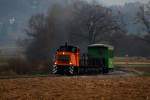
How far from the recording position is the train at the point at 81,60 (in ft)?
173

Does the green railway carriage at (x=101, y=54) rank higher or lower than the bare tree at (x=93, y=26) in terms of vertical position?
lower

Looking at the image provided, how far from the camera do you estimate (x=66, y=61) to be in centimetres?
5294

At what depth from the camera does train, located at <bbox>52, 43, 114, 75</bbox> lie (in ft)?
173

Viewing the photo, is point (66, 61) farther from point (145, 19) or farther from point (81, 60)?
point (145, 19)

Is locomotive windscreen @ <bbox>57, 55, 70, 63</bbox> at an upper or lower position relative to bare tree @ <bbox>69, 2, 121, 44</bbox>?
lower

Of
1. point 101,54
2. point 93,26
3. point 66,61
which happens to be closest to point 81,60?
point 66,61

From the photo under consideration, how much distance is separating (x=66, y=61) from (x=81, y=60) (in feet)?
10.4

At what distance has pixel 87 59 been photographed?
5791 cm

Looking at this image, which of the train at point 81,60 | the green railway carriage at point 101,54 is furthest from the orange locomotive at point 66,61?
the green railway carriage at point 101,54

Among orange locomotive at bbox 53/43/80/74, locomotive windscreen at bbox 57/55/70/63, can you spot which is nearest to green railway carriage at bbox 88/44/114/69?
orange locomotive at bbox 53/43/80/74

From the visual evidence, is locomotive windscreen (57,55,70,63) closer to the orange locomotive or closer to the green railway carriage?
the orange locomotive

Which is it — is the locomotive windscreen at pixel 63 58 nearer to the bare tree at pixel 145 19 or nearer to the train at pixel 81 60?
the train at pixel 81 60

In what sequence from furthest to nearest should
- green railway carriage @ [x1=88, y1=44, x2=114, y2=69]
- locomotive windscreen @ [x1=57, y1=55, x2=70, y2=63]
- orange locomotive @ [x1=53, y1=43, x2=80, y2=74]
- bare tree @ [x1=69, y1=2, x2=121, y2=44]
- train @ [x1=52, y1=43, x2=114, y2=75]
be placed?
bare tree @ [x1=69, y1=2, x2=121, y2=44]
green railway carriage @ [x1=88, y1=44, x2=114, y2=69]
locomotive windscreen @ [x1=57, y1=55, x2=70, y2=63]
train @ [x1=52, y1=43, x2=114, y2=75]
orange locomotive @ [x1=53, y1=43, x2=80, y2=74]

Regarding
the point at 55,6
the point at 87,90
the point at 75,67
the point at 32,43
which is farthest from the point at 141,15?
the point at 87,90
